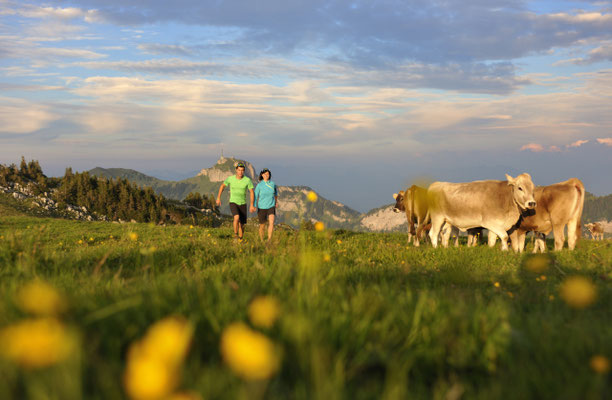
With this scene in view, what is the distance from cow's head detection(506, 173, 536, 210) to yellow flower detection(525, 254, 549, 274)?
523cm

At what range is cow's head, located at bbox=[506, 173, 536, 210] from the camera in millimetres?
13977

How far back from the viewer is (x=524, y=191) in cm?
1410

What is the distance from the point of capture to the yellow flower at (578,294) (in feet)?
17.3

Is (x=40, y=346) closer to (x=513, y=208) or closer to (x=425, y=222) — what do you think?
(x=513, y=208)

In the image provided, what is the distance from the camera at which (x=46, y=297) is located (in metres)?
2.56

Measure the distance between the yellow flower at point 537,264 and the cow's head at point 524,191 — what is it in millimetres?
5234

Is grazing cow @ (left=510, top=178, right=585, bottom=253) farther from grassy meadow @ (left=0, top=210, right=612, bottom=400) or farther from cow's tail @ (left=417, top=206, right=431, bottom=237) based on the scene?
grassy meadow @ (left=0, top=210, right=612, bottom=400)

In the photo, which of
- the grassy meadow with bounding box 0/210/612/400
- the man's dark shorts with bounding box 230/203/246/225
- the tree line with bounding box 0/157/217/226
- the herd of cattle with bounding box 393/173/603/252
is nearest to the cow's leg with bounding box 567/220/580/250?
the herd of cattle with bounding box 393/173/603/252

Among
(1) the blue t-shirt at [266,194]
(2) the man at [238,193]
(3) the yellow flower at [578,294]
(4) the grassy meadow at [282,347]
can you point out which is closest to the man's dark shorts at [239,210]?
(2) the man at [238,193]

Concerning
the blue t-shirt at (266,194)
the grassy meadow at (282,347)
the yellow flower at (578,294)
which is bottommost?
the yellow flower at (578,294)

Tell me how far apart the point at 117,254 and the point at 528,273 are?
28.6ft

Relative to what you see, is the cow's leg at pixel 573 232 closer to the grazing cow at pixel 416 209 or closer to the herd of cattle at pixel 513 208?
the herd of cattle at pixel 513 208

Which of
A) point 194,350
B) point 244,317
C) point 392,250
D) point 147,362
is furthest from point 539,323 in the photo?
point 392,250

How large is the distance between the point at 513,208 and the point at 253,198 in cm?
949
